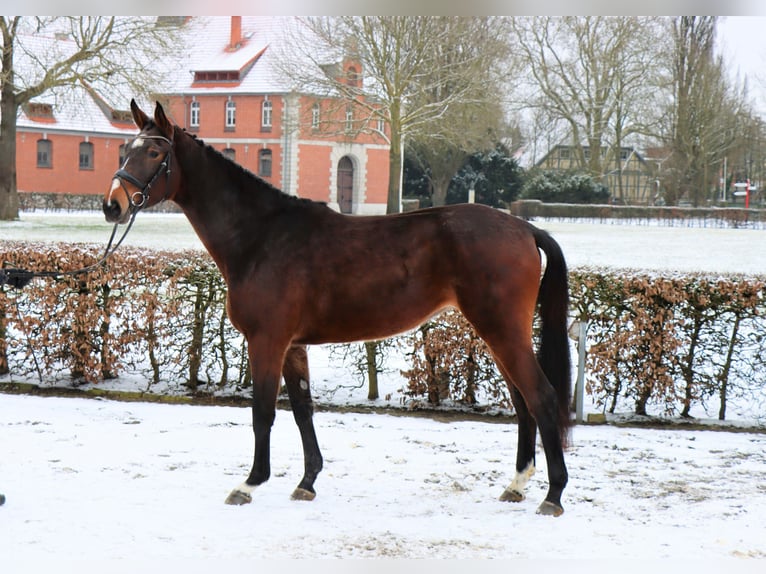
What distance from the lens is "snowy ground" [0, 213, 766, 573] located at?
412cm

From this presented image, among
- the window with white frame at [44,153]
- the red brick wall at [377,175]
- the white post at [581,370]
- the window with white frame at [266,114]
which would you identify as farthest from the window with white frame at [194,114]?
the white post at [581,370]

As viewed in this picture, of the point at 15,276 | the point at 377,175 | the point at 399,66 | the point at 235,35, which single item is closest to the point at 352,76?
the point at 399,66

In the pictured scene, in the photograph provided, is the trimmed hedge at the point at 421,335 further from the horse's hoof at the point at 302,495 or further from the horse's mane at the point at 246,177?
the horse's hoof at the point at 302,495

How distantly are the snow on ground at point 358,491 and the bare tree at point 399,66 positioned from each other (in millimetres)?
23954

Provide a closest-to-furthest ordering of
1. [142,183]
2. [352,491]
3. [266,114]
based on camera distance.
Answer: [142,183]
[352,491]
[266,114]

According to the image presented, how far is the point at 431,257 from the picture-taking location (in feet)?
15.9

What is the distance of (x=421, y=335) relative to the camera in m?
7.29

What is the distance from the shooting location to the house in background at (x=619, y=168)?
169 ft

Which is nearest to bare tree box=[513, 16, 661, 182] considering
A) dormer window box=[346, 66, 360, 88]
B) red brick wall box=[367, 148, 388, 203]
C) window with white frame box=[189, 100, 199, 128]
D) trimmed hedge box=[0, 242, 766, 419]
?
red brick wall box=[367, 148, 388, 203]

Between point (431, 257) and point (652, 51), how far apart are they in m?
46.1

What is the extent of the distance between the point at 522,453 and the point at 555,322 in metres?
0.82

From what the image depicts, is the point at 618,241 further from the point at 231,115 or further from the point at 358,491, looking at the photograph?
the point at 231,115

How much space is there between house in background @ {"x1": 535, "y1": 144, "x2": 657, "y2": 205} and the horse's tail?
151 feet

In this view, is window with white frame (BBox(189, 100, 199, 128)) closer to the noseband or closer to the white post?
the white post
